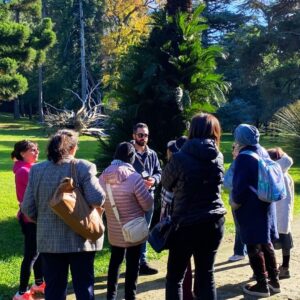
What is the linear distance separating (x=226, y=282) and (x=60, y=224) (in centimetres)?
270

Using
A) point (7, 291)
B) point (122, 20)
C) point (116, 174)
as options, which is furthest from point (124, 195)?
point (122, 20)

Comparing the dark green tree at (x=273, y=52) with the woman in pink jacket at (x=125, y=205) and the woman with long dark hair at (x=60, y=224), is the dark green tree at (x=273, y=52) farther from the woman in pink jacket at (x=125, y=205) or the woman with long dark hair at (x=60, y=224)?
the woman with long dark hair at (x=60, y=224)

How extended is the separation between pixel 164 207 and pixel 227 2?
122 feet

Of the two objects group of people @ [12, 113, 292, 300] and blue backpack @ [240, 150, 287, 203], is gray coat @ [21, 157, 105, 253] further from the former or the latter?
blue backpack @ [240, 150, 287, 203]

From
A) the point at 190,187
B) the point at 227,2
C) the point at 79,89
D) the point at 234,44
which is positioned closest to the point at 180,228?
the point at 190,187

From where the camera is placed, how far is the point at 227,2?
40438mm

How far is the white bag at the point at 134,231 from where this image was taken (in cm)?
513

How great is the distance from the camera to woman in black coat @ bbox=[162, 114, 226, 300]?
4.44 m

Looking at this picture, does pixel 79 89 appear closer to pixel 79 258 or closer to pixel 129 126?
pixel 129 126

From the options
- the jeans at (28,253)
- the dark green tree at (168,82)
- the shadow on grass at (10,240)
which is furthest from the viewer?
the dark green tree at (168,82)

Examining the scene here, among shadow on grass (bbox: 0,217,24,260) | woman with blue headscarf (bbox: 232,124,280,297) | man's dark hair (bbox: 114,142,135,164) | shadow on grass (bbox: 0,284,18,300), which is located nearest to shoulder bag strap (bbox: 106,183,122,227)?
man's dark hair (bbox: 114,142,135,164)

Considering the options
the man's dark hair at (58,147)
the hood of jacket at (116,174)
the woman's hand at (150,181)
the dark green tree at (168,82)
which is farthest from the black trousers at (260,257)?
the dark green tree at (168,82)

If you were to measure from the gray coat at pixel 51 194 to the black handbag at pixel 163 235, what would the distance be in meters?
0.56

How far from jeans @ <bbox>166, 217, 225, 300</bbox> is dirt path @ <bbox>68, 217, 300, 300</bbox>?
46.9 inches
